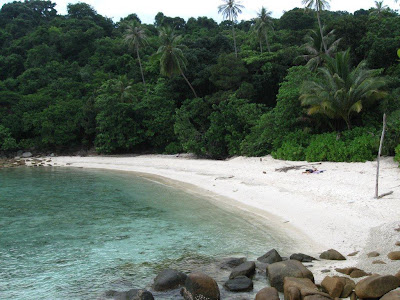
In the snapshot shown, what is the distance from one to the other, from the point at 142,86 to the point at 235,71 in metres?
13.1

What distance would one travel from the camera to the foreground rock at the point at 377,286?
5676 mm

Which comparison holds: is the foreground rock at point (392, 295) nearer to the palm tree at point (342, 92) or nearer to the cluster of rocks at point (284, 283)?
the cluster of rocks at point (284, 283)

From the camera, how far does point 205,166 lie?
23.7 metres

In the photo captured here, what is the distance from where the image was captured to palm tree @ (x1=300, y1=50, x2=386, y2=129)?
1997 cm

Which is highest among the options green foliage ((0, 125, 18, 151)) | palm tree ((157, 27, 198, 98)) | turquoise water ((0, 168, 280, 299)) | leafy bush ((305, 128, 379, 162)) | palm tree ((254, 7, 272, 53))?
palm tree ((254, 7, 272, 53))

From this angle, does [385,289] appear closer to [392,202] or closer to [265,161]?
[392,202]

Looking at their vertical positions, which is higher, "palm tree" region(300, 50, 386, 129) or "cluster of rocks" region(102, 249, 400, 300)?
"palm tree" region(300, 50, 386, 129)

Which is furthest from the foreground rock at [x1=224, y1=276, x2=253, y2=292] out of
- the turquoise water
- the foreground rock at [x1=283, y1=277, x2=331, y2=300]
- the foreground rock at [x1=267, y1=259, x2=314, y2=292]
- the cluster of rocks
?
the turquoise water

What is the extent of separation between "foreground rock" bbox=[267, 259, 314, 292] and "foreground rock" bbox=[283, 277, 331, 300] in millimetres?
230

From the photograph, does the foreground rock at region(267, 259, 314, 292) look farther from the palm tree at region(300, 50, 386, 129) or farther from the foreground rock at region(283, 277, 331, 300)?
the palm tree at region(300, 50, 386, 129)

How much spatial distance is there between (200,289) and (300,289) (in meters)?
1.82

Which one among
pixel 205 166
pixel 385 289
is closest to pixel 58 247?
pixel 385 289

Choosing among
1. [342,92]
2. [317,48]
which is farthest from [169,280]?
[317,48]

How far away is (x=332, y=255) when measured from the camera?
7.77m
